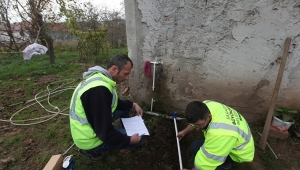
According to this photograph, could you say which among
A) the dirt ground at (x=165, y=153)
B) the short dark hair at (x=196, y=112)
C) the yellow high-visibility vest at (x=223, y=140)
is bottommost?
the dirt ground at (x=165, y=153)

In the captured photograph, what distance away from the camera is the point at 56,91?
4.11 meters

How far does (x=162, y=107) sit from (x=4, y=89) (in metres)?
4.43

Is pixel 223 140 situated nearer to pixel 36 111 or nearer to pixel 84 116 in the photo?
pixel 84 116

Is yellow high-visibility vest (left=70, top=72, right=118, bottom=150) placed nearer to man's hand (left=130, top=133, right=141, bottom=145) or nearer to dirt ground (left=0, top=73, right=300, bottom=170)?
man's hand (left=130, top=133, right=141, bottom=145)

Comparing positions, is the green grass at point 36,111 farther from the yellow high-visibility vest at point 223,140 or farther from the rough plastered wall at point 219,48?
the rough plastered wall at point 219,48

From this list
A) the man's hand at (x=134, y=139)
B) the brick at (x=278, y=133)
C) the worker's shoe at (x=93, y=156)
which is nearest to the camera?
the man's hand at (x=134, y=139)

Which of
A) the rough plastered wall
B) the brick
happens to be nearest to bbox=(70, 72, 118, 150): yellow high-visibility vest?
the rough plastered wall

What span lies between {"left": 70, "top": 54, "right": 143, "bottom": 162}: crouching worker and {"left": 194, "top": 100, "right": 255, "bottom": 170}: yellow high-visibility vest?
0.79 metres

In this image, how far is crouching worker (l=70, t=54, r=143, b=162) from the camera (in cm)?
150

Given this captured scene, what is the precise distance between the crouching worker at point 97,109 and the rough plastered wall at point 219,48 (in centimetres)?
114

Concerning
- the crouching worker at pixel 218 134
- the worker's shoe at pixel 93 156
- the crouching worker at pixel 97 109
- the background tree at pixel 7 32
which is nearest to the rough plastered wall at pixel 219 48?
the crouching worker at pixel 97 109

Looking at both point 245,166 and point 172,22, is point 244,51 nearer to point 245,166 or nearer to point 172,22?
point 172,22

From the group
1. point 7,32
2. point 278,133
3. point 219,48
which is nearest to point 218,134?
point 219,48

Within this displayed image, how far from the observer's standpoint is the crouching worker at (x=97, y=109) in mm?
1504
